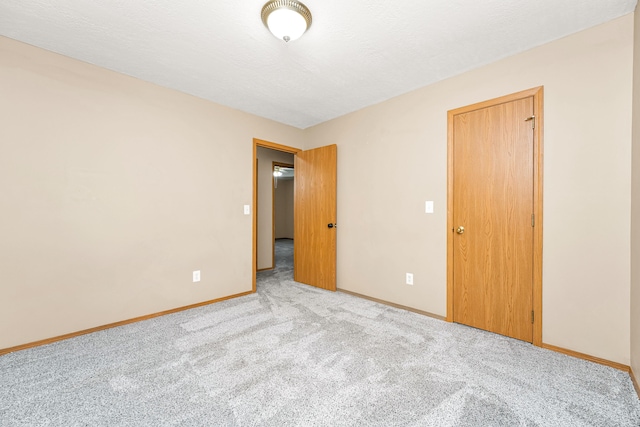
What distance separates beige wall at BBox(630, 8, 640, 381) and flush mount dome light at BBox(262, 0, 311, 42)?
2180mm

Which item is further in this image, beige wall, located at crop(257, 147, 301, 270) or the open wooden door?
beige wall, located at crop(257, 147, 301, 270)

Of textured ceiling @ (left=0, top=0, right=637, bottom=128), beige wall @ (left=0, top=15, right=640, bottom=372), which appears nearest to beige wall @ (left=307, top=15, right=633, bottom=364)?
beige wall @ (left=0, top=15, right=640, bottom=372)

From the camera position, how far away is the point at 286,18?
1794 mm

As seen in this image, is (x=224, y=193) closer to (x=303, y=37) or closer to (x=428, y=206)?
(x=303, y=37)

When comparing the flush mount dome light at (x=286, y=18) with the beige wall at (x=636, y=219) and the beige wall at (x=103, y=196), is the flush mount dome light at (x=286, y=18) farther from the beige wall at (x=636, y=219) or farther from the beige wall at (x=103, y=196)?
the beige wall at (x=636, y=219)

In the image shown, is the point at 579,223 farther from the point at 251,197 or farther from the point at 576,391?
the point at 251,197

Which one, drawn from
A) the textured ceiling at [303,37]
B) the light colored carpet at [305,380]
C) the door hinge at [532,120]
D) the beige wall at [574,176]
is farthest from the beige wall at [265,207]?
the door hinge at [532,120]

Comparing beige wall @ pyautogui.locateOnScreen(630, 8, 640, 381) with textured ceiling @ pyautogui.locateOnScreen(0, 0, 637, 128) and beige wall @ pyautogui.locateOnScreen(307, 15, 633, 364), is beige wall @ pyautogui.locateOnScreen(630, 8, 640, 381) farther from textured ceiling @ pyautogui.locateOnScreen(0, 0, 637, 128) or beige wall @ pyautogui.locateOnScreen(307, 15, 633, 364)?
textured ceiling @ pyautogui.locateOnScreen(0, 0, 637, 128)

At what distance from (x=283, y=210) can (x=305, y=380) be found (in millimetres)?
9249

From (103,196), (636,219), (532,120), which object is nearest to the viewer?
(636,219)

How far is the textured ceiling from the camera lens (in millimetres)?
1798

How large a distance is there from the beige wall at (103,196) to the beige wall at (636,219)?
3.64 metres

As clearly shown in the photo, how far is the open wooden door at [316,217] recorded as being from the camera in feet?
12.6

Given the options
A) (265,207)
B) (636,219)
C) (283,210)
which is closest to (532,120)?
(636,219)
